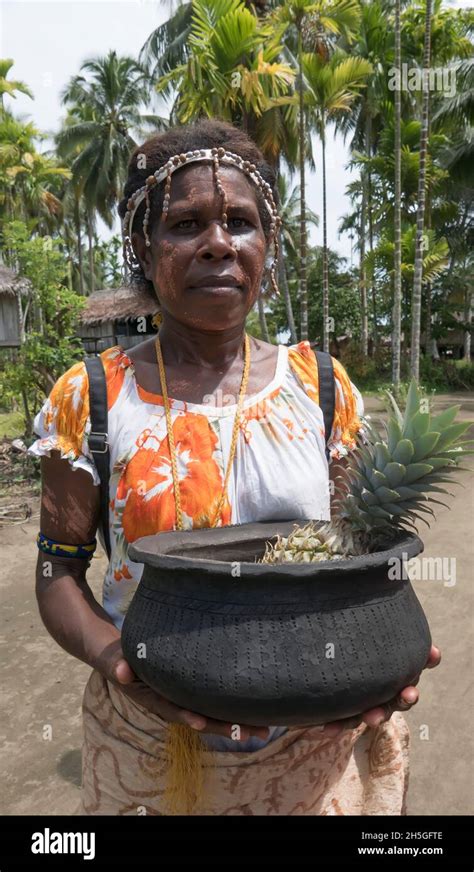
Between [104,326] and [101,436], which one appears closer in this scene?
[101,436]

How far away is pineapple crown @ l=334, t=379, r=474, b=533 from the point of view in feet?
4.50

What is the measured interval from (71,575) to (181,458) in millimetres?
446

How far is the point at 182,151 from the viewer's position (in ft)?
5.79

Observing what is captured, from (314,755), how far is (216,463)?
0.80m

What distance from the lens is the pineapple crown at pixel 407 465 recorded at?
4.50 ft

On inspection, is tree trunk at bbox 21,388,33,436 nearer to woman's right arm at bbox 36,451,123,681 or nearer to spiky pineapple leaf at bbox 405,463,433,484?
woman's right arm at bbox 36,451,123,681

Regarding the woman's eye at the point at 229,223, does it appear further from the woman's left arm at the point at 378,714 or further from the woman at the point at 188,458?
the woman's left arm at the point at 378,714

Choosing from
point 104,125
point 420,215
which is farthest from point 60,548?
point 104,125

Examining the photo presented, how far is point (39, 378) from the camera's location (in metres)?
10.5

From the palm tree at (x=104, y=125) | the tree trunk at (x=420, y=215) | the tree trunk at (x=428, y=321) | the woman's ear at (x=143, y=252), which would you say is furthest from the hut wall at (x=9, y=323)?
the woman's ear at (x=143, y=252)

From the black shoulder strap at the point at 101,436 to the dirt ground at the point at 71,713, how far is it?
240cm

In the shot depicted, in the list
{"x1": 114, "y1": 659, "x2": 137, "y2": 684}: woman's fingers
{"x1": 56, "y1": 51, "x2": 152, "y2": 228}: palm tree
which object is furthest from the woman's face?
{"x1": 56, "y1": 51, "x2": 152, "y2": 228}: palm tree

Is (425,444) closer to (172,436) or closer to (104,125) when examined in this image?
(172,436)
